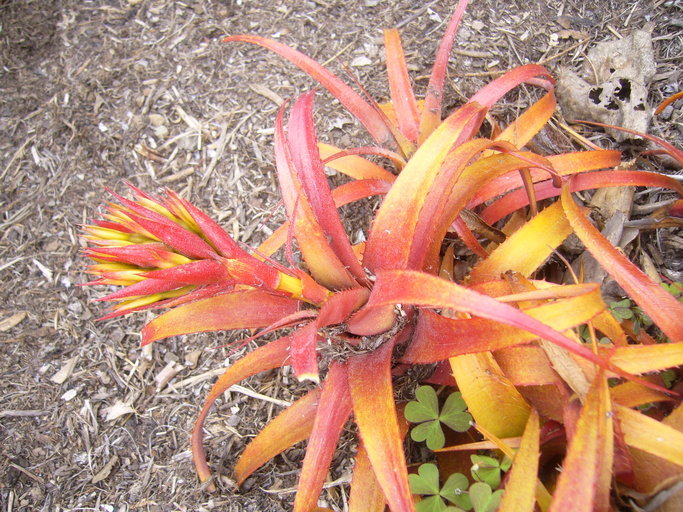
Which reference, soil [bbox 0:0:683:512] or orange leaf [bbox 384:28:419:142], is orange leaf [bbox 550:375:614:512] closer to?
soil [bbox 0:0:683:512]

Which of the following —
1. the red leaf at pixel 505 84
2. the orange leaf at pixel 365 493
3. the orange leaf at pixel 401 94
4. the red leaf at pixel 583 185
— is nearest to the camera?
the orange leaf at pixel 365 493

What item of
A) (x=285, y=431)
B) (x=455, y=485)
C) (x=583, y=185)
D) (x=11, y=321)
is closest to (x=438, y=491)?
(x=455, y=485)

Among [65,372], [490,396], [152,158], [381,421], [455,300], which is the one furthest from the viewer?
[152,158]

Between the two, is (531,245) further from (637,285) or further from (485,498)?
(485,498)

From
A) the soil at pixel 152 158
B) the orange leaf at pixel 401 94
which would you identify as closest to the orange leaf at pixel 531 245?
the orange leaf at pixel 401 94

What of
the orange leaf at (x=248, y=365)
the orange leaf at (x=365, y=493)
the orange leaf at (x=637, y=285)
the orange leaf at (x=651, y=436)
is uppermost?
the orange leaf at (x=637, y=285)

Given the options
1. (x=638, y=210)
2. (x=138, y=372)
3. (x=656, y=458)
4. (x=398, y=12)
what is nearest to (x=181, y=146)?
(x=138, y=372)

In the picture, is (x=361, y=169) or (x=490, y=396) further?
(x=361, y=169)

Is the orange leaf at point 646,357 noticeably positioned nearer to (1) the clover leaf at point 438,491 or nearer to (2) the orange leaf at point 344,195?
(1) the clover leaf at point 438,491
